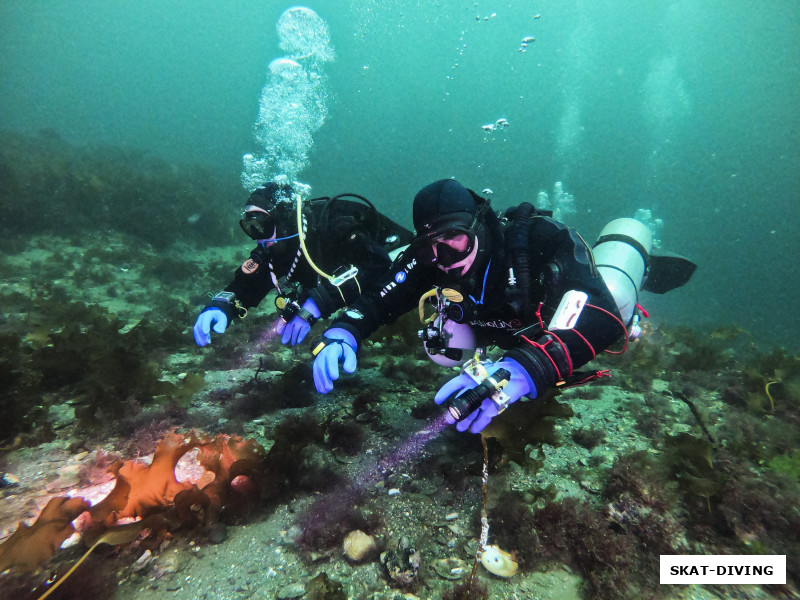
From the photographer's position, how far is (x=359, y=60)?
132 m

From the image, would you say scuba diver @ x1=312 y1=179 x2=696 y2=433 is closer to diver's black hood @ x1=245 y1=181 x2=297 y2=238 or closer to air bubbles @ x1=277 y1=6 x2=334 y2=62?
diver's black hood @ x1=245 y1=181 x2=297 y2=238

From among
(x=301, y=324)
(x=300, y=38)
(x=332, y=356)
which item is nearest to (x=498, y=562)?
(x=332, y=356)

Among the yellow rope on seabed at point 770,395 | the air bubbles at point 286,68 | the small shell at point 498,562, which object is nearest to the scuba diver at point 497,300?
the small shell at point 498,562

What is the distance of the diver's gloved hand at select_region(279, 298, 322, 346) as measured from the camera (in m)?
3.98

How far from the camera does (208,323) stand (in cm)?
405

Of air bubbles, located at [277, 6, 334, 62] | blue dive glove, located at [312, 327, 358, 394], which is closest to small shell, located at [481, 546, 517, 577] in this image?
blue dive glove, located at [312, 327, 358, 394]

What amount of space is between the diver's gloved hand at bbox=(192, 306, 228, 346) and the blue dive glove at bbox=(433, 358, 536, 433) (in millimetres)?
3003

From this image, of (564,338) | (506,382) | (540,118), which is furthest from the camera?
(540,118)

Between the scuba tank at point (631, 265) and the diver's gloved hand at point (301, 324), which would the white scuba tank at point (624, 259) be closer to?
the scuba tank at point (631, 265)

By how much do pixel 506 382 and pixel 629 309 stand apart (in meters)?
2.21

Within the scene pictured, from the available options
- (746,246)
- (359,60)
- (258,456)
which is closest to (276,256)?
(258,456)

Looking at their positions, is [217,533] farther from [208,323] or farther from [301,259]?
[301,259]

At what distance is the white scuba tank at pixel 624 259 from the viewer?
11.4ft

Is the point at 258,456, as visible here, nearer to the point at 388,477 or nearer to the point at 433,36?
the point at 388,477
